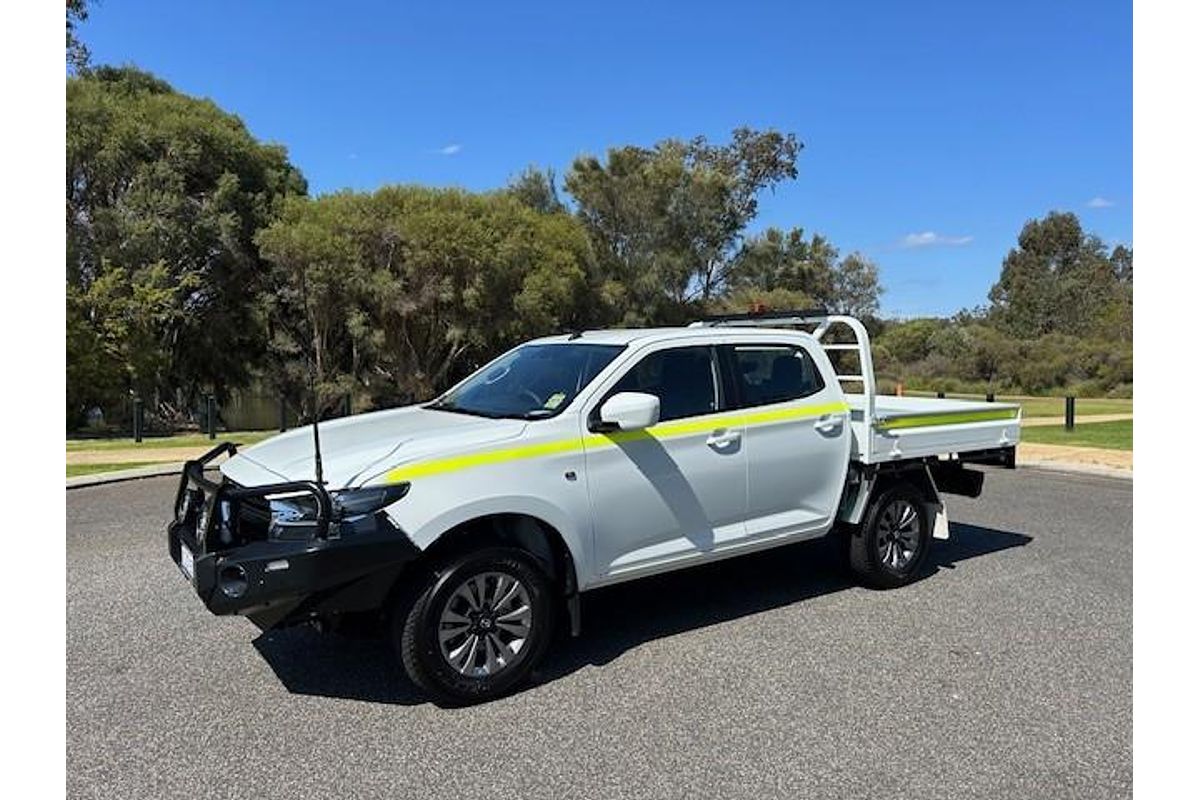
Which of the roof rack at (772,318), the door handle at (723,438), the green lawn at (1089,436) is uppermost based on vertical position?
the roof rack at (772,318)

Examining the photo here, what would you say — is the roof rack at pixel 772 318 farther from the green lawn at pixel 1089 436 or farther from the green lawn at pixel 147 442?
the green lawn at pixel 147 442

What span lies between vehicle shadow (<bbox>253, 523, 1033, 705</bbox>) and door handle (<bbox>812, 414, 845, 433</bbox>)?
3.85 feet

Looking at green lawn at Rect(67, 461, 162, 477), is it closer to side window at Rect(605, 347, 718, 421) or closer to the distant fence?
the distant fence

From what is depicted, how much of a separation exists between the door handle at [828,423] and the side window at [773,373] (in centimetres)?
19

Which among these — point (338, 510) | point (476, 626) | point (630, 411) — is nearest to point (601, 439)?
point (630, 411)

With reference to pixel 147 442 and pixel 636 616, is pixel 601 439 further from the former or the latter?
pixel 147 442

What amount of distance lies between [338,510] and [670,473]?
1.88m

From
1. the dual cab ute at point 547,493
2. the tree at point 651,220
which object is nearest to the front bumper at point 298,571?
the dual cab ute at point 547,493

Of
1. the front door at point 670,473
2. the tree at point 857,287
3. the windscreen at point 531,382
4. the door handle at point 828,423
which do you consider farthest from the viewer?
the tree at point 857,287

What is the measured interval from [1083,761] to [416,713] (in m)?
2.94

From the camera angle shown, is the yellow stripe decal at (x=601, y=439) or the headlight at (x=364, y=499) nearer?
the headlight at (x=364, y=499)

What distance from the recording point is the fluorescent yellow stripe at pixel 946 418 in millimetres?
6242

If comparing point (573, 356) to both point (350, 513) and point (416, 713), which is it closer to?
point (350, 513)
